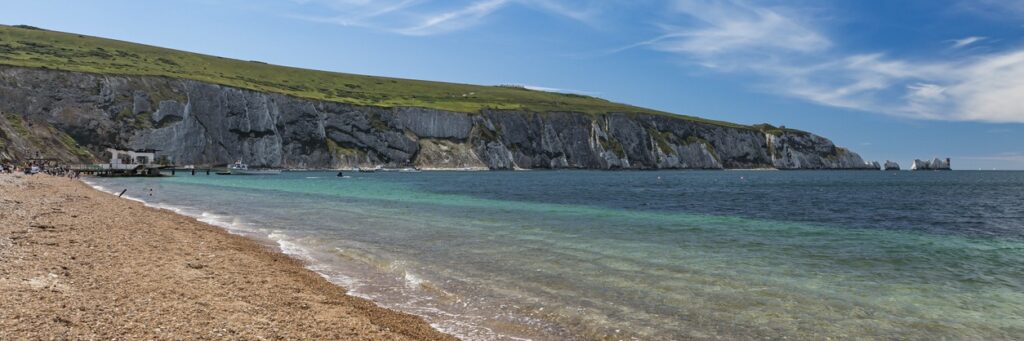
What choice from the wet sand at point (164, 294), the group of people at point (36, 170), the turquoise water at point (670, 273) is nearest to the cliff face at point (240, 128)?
the group of people at point (36, 170)

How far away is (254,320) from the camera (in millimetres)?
9469

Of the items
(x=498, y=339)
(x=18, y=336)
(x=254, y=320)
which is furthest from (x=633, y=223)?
(x=18, y=336)

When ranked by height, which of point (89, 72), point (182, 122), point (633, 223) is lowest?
point (633, 223)

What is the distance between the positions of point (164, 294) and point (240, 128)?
152 metres

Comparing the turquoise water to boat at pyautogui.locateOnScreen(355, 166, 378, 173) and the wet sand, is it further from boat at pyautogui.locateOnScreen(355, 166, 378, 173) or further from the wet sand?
boat at pyautogui.locateOnScreen(355, 166, 378, 173)

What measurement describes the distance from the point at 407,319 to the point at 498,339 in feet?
6.98

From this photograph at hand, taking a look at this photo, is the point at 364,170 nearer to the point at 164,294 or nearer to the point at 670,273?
the point at 670,273

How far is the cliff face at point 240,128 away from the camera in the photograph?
4646 inches

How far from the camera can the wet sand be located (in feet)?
27.5

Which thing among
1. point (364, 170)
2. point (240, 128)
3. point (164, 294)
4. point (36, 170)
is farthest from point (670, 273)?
point (364, 170)

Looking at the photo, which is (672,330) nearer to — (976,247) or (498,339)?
(498,339)

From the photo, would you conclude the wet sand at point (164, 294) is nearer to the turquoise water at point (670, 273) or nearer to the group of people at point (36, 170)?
the turquoise water at point (670, 273)

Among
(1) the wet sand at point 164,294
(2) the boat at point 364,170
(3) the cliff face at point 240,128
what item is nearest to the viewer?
(1) the wet sand at point 164,294

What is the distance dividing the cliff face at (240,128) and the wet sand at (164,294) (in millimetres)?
110150
